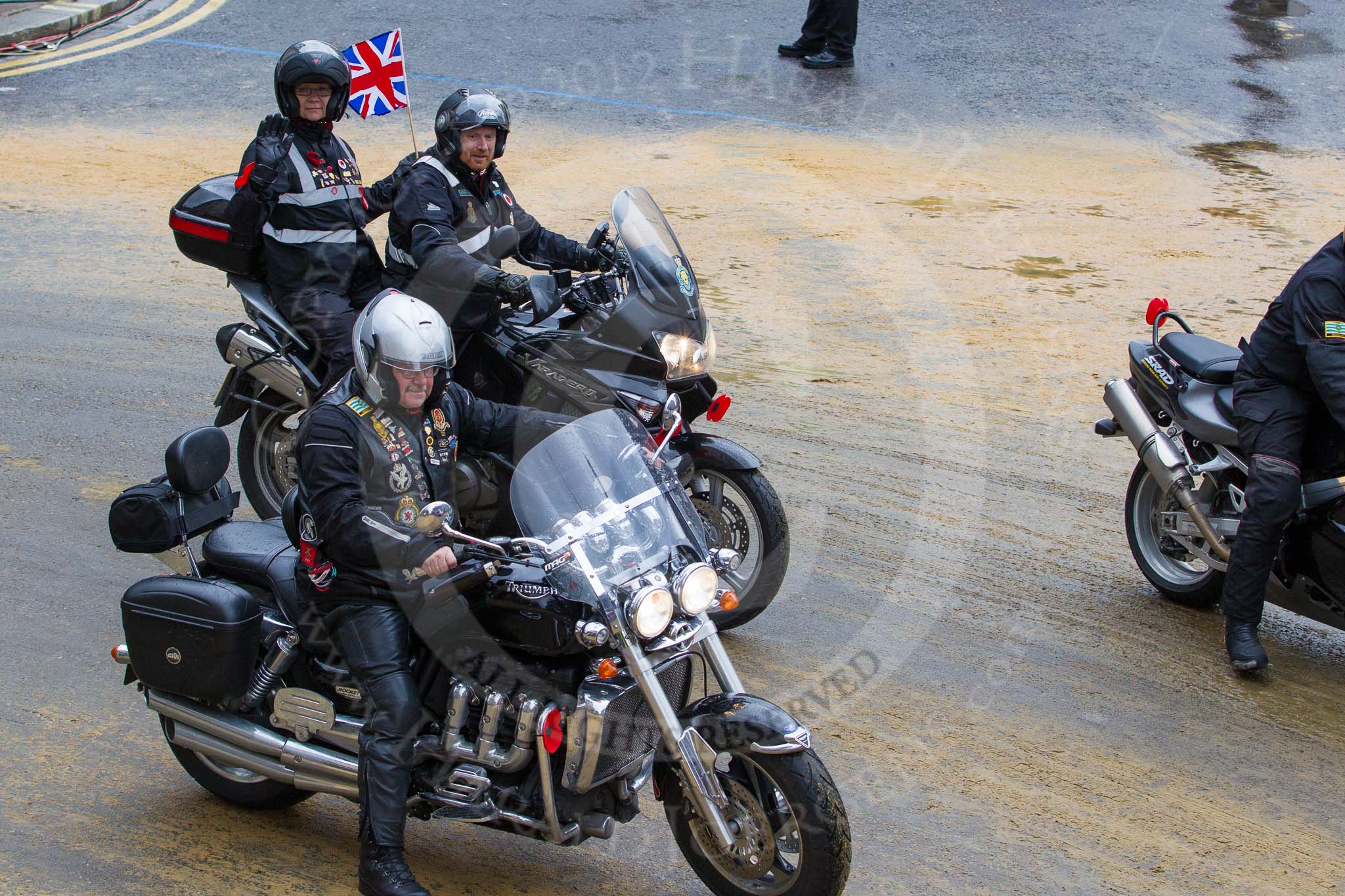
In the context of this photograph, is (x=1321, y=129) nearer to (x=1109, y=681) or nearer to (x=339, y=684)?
(x=1109, y=681)

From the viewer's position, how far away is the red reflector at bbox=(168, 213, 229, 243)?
238 inches

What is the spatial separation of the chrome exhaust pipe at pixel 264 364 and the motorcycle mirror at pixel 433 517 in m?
2.60

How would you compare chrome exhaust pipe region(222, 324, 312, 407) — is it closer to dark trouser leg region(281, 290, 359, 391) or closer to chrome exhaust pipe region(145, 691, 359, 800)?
dark trouser leg region(281, 290, 359, 391)

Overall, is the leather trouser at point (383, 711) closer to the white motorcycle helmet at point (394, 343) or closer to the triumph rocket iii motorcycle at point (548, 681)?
the triumph rocket iii motorcycle at point (548, 681)

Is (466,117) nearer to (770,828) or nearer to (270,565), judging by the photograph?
(270,565)

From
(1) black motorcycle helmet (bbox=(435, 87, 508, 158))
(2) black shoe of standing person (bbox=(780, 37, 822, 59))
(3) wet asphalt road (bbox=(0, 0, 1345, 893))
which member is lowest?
(3) wet asphalt road (bbox=(0, 0, 1345, 893))

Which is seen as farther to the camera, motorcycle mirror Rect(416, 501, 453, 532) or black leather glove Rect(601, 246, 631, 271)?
black leather glove Rect(601, 246, 631, 271)

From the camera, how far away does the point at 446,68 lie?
46.6 feet

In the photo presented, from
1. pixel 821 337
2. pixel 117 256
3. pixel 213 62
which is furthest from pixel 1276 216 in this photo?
pixel 213 62

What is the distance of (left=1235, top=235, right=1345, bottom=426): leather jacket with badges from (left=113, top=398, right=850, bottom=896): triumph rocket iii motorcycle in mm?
2760

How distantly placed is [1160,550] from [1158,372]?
2.68ft

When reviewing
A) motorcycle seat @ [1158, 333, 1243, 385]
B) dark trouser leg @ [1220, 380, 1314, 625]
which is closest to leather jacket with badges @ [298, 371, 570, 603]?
dark trouser leg @ [1220, 380, 1314, 625]

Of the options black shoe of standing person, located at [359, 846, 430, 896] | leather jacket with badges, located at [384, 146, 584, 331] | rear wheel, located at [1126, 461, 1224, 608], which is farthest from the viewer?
rear wheel, located at [1126, 461, 1224, 608]

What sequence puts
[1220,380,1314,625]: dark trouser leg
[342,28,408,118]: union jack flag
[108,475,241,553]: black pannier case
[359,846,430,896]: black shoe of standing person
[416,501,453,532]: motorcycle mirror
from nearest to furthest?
[416,501,453,532]: motorcycle mirror, [359,846,430,896]: black shoe of standing person, [108,475,241,553]: black pannier case, [1220,380,1314,625]: dark trouser leg, [342,28,408,118]: union jack flag
